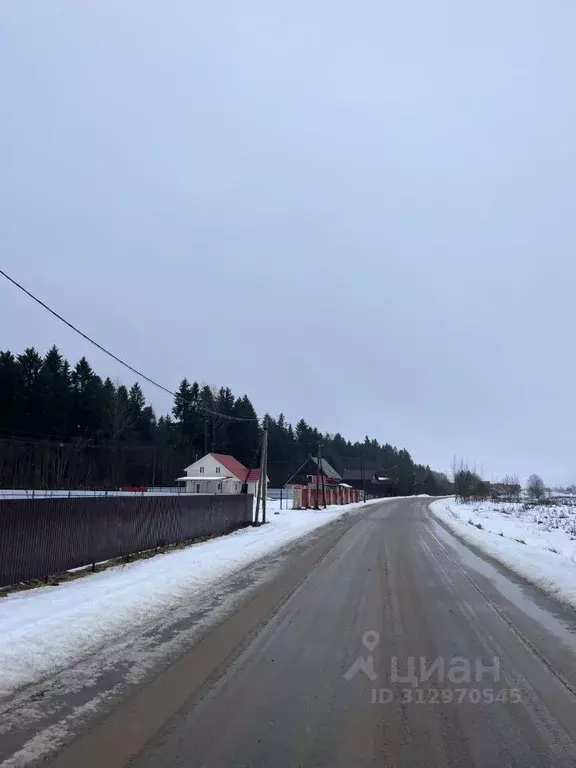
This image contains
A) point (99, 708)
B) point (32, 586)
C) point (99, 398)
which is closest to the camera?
point (99, 708)

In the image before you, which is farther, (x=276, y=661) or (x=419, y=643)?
(x=419, y=643)

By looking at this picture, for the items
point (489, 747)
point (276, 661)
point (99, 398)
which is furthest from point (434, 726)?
point (99, 398)

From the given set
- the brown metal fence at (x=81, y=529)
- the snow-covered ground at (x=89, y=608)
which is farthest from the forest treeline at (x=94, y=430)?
the snow-covered ground at (x=89, y=608)

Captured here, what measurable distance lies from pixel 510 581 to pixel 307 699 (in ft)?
29.4

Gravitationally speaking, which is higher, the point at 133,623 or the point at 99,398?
the point at 99,398

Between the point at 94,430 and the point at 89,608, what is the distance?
70.2 meters

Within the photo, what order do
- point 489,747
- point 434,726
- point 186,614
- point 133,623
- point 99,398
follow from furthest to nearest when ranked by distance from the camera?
point 99,398 < point 186,614 < point 133,623 < point 434,726 < point 489,747

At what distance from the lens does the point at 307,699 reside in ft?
18.2

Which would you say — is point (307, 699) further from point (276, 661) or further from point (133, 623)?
point (133, 623)

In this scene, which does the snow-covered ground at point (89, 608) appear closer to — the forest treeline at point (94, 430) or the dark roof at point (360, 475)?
the forest treeline at point (94, 430)

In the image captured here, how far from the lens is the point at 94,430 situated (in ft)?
251

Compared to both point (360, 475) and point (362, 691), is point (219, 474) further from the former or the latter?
point (360, 475)

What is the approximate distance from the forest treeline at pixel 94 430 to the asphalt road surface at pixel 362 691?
1511 inches

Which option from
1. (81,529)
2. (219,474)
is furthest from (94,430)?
(81,529)
